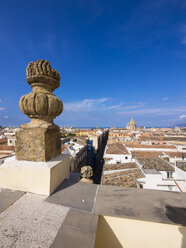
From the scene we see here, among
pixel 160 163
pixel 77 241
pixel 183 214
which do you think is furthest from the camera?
pixel 160 163

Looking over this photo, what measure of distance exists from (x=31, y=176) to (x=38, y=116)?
1.07 meters

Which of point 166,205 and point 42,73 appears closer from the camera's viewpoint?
point 166,205

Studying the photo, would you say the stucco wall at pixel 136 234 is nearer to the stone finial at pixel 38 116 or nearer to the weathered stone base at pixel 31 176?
the weathered stone base at pixel 31 176

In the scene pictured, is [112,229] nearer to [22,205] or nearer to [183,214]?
[183,214]

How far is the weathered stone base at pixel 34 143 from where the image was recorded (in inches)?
88.7

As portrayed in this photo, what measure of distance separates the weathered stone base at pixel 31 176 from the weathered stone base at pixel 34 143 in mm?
118

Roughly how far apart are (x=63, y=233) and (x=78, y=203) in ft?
1.79

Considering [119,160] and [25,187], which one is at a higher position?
[25,187]

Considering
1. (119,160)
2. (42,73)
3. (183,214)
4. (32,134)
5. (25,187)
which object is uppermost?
(42,73)

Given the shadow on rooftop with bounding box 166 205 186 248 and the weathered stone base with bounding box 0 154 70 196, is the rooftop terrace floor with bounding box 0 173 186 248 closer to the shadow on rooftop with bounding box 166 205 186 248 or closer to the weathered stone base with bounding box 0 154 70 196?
the shadow on rooftop with bounding box 166 205 186 248

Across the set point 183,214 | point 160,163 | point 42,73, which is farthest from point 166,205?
point 160,163

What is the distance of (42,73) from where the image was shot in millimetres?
2398

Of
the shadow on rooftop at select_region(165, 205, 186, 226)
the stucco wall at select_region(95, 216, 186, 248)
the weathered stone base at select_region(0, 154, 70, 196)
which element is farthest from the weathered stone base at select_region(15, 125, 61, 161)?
the shadow on rooftop at select_region(165, 205, 186, 226)

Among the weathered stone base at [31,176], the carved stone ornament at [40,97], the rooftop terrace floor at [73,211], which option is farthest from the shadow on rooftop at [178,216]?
the carved stone ornament at [40,97]
